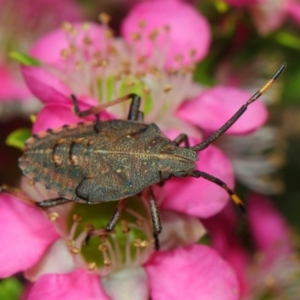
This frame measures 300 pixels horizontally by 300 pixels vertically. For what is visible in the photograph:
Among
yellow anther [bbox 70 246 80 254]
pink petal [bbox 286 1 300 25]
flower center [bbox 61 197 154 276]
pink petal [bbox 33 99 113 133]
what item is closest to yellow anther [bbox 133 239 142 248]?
flower center [bbox 61 197 154 276]

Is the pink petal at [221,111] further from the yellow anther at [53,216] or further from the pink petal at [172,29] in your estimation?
the yellow anther at [53,216]

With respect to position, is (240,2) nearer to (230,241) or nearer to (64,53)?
(64,53)

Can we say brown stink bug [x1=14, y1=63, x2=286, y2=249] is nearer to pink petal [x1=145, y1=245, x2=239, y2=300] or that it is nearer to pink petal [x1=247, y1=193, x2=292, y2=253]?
pink petal [x1=145, y1=245, x2=239, y2=300]

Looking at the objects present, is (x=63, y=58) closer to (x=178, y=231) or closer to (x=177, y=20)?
(x=177, y=20)

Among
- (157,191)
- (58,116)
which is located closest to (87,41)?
(58,116)

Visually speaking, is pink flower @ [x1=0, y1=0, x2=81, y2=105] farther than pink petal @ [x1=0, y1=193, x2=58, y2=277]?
Yes

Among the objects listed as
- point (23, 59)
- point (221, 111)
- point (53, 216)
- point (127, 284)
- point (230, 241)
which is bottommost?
point (230, 241)
